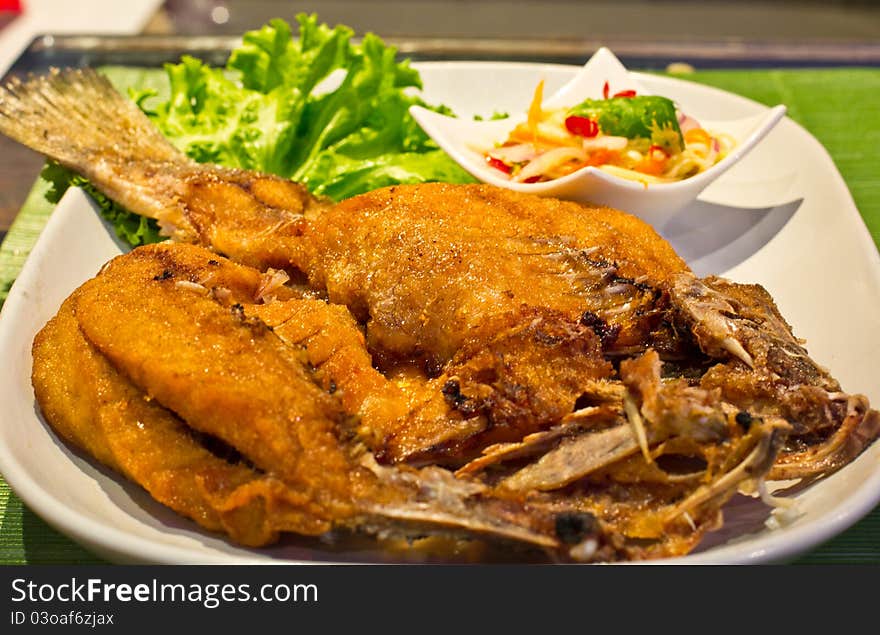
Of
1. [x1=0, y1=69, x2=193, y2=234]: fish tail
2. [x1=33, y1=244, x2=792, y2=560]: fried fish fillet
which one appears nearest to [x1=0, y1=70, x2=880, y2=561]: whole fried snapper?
[x1=33, y1=244, x2=792, y2=560]: fried fish fillet

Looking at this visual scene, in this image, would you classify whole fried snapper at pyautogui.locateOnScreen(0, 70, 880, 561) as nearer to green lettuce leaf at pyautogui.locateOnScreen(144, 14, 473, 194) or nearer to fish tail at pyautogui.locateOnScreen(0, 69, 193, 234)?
fish tail at pyautogui.locateOnScreen(0, 69, 193, 234)

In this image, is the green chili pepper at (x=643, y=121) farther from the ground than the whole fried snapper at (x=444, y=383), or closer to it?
farther from the ground

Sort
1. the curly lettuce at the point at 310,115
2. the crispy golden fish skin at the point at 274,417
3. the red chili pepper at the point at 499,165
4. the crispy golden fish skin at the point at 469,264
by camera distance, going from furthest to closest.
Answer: the curly lettuce at the point at 310,115
the red chili pepper at the point at 499,165
the crispy golden fish skin at the point at 469,264
the crispy golden fish skin at the point at 274,417

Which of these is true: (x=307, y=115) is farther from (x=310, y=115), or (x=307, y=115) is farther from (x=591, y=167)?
(x=591, y=167)

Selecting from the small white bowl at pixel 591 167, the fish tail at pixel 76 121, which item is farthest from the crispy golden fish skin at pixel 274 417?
the small white bowl at pixel 591 167

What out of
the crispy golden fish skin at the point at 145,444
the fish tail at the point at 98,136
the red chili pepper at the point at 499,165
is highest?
the fish tail at the point at 98,136

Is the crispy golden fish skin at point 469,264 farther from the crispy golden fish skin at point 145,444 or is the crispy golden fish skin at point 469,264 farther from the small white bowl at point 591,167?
the crispy golden fish skin at point 145,444
